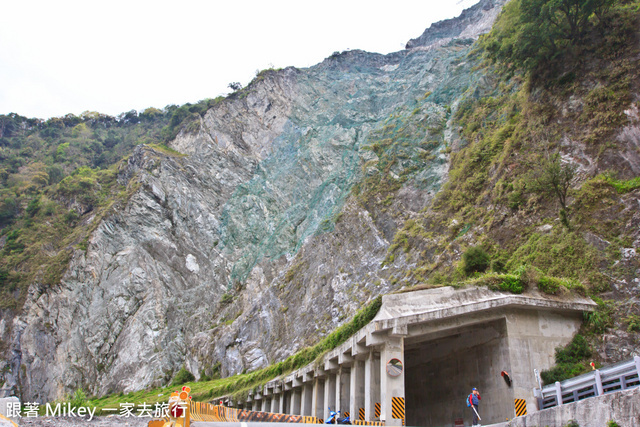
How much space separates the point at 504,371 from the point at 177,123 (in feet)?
222

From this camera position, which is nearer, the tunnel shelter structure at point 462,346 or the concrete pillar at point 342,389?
the tunnel shelter structure at point 462,346

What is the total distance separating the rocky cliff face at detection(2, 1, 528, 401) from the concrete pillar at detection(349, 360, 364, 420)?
36.7ft

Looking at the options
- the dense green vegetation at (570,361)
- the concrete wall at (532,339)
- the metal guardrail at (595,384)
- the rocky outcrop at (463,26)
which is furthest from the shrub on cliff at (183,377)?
the rocky outcrop at (463,26)

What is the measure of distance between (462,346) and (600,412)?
1128 centimetres

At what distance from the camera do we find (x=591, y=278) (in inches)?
724

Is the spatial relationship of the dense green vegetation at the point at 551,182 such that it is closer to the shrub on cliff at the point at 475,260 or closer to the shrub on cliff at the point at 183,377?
the shrub on cliff at the point at 475,260

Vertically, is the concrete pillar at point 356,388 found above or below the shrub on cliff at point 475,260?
below

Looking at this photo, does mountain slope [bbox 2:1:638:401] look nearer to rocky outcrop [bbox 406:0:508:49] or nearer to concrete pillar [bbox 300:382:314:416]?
rocky outcrop [bbox 406:0:508:49]

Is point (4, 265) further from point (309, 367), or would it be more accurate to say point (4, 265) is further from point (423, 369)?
point (423, 369)

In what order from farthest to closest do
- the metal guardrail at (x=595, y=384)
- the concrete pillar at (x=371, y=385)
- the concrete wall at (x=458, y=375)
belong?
the concrete pillar at (x=371, y=385)
the concrete wall at (x=458, y=375)
the metal guardrail at (x=595, y=384)

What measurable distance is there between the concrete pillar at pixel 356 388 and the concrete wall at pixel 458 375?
106 inches

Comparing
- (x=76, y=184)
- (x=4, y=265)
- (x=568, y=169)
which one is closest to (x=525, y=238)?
(x=568, y=169)

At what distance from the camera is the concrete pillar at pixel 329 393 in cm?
2293

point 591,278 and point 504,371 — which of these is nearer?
point 504,371
